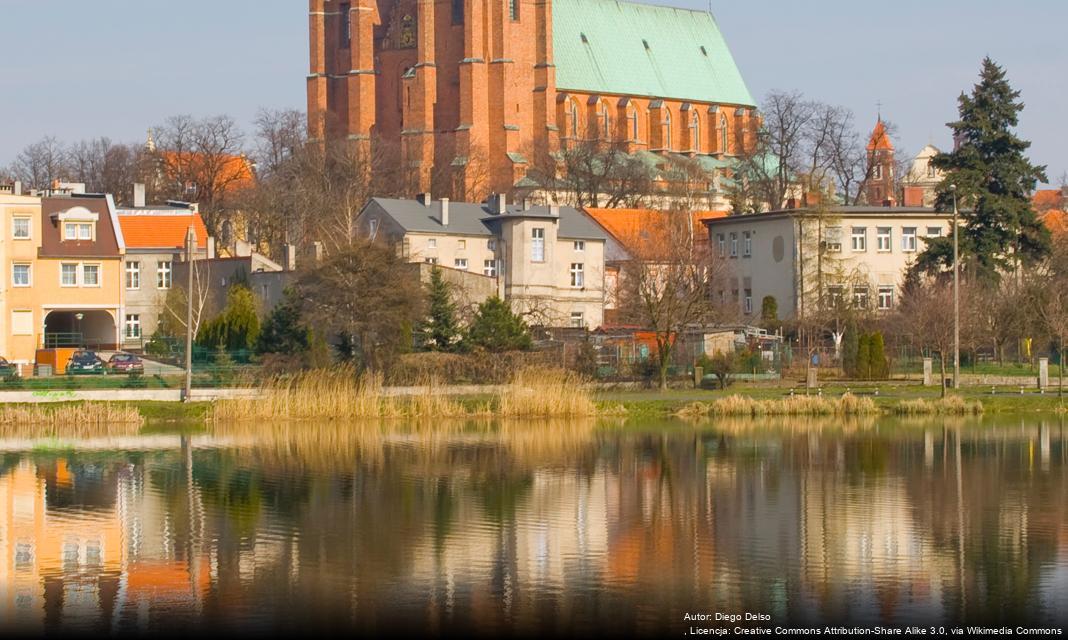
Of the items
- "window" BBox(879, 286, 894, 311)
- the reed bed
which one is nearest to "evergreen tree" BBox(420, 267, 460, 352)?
the reed bed

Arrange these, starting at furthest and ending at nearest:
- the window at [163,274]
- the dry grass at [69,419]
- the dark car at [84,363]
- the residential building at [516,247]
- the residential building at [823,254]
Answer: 1. the window at [163,274]
2. the residential building at [516,247]
3. the residential building at [823,254]
4. the dark car at [84,363]
5. the dry grass at [69,419]

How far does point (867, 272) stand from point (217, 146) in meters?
51.4

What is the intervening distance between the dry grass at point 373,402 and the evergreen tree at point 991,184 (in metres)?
25.1

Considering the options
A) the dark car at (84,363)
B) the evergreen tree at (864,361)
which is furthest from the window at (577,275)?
the dark car at (84,363)

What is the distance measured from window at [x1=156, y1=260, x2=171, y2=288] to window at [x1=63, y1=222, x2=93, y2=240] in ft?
29.4

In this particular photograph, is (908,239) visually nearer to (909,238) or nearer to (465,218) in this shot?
(909,238)

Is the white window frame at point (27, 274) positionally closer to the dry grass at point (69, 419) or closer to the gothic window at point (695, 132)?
the dry grass at point (69, 419)

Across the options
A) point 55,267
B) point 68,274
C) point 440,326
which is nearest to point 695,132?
point 68,274

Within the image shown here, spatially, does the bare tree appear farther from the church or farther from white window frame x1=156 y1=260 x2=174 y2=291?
the church

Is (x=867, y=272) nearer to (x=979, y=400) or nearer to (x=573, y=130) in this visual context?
Answer: (x=979, y=400)

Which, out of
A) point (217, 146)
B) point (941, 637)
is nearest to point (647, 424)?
point (941, 637)

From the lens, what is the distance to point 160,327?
7144cm

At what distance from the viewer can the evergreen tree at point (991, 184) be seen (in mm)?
68938

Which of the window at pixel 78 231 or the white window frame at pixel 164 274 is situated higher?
the window at pixel 78 231
